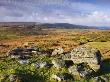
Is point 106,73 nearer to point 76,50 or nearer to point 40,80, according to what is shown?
point 76,50

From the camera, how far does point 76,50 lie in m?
43.3

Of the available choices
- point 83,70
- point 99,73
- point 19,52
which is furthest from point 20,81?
point 19,52

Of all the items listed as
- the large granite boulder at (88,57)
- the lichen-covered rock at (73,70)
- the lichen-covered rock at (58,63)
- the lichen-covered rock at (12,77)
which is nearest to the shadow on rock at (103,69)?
the large granite boulder at (88,57)

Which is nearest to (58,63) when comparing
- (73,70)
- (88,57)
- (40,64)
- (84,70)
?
(40,64)

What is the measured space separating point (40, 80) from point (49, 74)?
176 cm

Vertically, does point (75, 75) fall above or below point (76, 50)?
below

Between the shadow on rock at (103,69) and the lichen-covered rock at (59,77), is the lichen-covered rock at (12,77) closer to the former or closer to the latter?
the lichen-covered rock at (59,77)

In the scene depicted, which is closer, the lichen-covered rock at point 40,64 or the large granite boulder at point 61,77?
the large granite boulder at point 61,77

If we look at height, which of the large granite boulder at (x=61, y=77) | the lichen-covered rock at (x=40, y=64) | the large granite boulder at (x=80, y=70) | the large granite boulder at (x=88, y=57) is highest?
the large granite boulder at (x=88, y=57)

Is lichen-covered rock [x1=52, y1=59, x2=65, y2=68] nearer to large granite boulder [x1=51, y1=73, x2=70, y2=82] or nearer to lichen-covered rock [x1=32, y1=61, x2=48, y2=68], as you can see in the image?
lichen-covered rock [x1=32, y1=61, x2=48, y2=68]

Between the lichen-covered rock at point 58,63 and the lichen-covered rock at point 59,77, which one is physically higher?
the lichen-covered rock at point 58,63

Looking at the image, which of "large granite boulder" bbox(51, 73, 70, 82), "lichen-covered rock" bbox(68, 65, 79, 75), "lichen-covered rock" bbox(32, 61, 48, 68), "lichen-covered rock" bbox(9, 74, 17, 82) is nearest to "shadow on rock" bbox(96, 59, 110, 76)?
"lichen-covered rock" bbox(68, 65, 79, 75)

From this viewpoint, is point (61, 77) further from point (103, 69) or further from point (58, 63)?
point (103, 69)

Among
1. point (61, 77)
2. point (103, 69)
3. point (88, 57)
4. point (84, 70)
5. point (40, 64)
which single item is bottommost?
point (61, 77)
